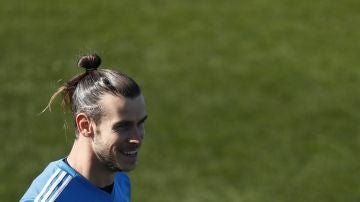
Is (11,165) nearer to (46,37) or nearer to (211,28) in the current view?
(46,37)

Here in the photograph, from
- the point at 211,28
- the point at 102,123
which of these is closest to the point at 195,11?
the point at 211,28

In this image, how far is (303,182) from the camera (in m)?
12.5

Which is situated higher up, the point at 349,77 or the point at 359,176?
the point at 349,77

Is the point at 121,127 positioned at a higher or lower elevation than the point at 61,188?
higher

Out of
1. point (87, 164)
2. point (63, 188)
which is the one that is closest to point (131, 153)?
point (87, 164)

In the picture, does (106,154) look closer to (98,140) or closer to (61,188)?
(98,140)

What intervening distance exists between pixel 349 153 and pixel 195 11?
205 inches

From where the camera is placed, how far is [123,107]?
580cm

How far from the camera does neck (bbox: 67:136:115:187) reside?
5977mm

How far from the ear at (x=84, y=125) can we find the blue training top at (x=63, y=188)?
0.28m

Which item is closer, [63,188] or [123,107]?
[123,107]

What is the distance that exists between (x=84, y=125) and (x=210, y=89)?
883 cm

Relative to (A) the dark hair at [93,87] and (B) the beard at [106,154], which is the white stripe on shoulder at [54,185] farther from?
(A) the dark hair at [93,87]

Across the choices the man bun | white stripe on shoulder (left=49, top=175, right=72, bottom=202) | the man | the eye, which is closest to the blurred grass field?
the man bun
